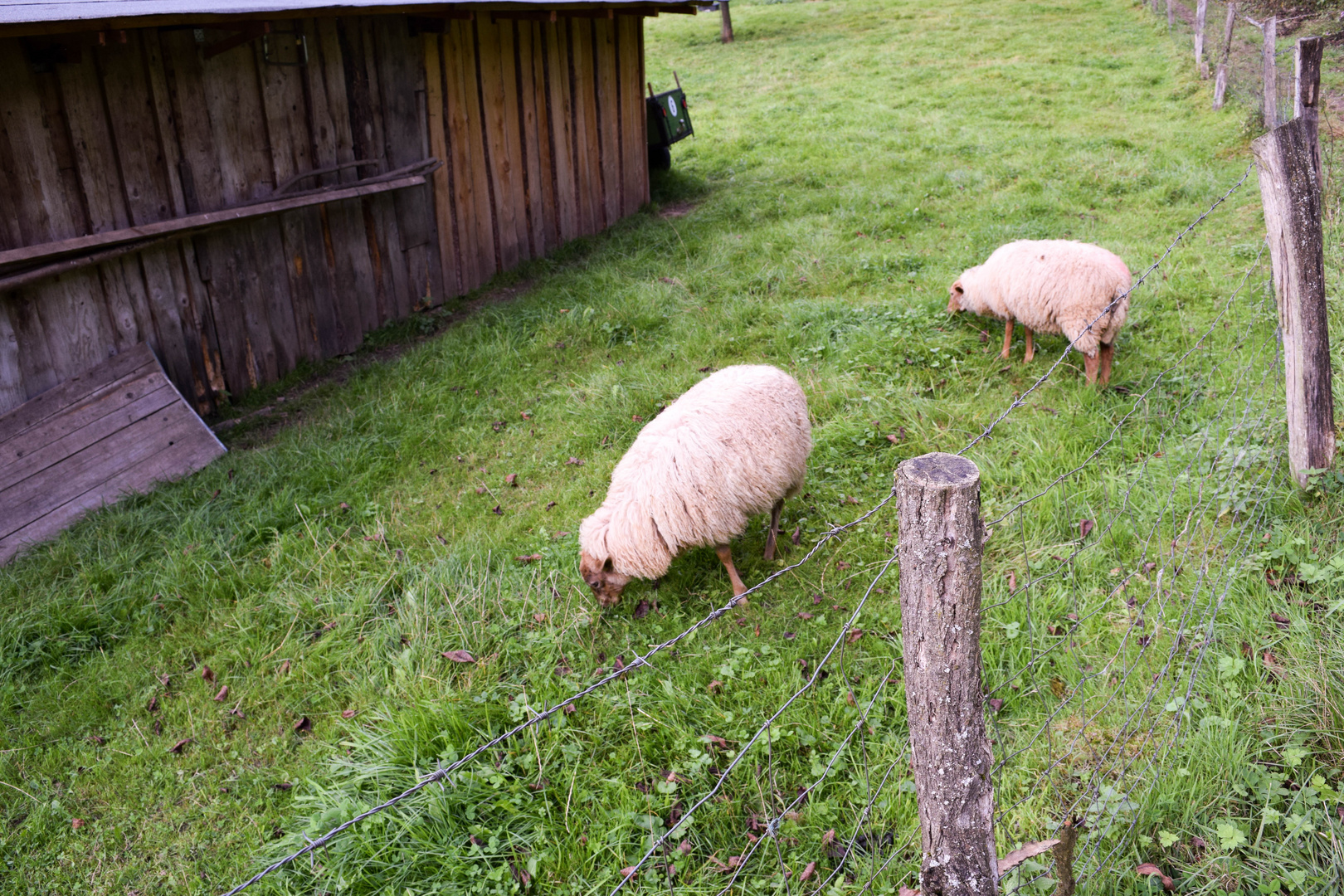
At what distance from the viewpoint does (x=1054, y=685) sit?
378 centimetres

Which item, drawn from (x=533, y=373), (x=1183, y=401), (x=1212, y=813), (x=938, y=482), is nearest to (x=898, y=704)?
(x=1212, y=813)

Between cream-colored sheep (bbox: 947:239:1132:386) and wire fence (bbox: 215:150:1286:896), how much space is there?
1078mm

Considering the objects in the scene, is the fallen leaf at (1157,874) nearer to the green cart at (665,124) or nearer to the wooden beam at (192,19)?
the wooden beam at (192,19)

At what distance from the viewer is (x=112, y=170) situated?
6523 millimetres

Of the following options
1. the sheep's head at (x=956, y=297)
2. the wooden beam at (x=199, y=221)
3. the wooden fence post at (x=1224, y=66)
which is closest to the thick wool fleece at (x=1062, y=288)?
the sheep's head at (x=956, y=297)

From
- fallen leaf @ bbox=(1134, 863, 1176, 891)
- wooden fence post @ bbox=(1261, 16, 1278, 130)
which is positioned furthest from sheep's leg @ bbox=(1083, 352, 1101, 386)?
wooden fence post @ bbox=(1261, 16, 1278, 130)

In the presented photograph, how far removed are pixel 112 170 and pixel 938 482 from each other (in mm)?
7058

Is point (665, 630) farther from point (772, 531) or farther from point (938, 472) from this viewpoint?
point (938, 472)

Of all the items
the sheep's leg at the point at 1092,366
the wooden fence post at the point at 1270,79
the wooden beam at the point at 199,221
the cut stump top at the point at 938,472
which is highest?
the wooden fence post at the point at 1270,79

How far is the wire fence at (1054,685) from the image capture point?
121 inches

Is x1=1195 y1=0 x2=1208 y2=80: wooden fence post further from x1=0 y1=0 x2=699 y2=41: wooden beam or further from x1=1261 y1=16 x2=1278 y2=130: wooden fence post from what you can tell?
x1=0 y1=0 x2=699 y2=41: wooden beam

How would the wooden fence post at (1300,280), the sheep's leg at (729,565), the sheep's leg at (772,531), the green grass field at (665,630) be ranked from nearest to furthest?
the green grass field at (665,630) < the wooden fence post at (1300,280) < the sheep's leg at (729,565) < the sheep's leg at (772,531)

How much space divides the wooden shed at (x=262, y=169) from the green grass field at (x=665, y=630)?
103cm

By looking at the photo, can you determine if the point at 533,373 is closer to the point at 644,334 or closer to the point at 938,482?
the point at 644,334
